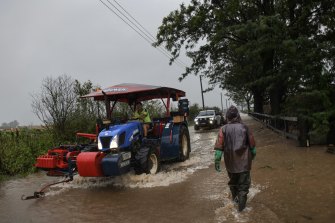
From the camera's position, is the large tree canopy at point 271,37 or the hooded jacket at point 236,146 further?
the large tree canopy at point 271,37

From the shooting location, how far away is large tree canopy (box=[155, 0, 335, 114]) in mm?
13852

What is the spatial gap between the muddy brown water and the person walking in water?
39 centimetres

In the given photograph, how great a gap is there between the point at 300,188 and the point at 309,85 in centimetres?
671

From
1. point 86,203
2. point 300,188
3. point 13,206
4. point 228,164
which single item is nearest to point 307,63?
point 300,188

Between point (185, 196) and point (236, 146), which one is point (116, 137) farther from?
point (236, 146)

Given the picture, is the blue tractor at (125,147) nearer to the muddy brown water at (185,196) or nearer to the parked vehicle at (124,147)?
the parked vehicle at (124,147)

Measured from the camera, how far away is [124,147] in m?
9.36

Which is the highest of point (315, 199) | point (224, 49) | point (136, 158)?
point (224, 49)

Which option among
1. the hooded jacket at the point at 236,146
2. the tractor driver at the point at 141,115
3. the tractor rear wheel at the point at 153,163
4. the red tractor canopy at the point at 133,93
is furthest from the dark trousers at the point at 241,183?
the tractor driver at the point at 141,115

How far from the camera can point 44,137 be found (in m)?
15.6

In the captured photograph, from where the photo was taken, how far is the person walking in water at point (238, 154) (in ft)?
21.6

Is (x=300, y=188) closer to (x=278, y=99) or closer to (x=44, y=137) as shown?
(x=44, y=137)

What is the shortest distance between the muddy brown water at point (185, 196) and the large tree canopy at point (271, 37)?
408 cm

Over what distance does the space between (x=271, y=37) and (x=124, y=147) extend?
8483 millimetres
